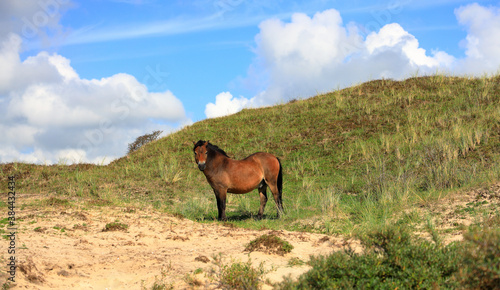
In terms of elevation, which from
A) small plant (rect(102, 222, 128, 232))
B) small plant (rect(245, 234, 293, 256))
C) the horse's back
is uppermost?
the horse's back

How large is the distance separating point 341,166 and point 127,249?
11993 mm

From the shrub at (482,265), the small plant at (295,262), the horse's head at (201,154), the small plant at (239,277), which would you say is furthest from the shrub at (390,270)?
the horse's head at (201,154)

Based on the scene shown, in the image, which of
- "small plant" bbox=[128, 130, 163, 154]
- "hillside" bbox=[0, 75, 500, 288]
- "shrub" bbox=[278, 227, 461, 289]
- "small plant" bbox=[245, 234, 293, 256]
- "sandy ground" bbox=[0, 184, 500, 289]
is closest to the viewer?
"shrub" bbox=[278, 227, 461, 289]

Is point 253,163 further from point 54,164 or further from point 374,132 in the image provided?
point 54,164

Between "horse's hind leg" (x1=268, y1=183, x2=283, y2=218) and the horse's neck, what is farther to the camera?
"horse's hind leg" (x1=268, y1=183, x2=283, y2=218)

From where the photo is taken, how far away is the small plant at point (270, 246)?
23.5 ft

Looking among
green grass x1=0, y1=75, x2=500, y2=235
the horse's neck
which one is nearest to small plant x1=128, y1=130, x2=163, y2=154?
green grass x1=0, y1=75, x2=500, y2=235

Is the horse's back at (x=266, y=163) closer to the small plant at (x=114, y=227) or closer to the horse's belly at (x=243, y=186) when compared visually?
the horse's belly at (x=243, y=186)

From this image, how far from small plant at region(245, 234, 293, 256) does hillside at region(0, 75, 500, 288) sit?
2008mm

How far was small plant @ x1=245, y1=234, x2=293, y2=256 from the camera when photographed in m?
7.17

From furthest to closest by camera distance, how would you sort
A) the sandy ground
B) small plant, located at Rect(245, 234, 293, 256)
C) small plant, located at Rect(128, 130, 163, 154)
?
small plant, located at Rect(128, 130, 163, 154)
small plant, located at Rect(245, 234, 293, 256)
the sandy ground

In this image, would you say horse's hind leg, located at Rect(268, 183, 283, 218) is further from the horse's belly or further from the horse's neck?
the horse's neck

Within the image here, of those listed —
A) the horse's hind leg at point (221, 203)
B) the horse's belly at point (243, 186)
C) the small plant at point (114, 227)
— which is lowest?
the small plant at point (114, 227)

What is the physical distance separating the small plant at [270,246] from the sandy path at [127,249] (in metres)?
0.11
